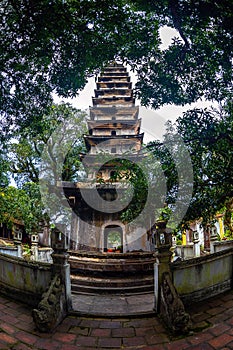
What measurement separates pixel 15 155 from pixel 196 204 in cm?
1533

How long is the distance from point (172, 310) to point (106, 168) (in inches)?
525

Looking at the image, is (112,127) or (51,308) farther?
(112,127)

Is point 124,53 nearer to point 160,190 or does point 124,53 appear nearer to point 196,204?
point 160,190

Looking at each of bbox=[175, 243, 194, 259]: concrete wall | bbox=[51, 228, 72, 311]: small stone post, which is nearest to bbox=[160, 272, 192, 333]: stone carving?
bbox=[51, 228, 72, 311]: small stone post

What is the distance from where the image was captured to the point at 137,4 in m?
5.31

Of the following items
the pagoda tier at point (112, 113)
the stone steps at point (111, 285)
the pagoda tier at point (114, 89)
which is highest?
the pagoda tier at point (114, 89)

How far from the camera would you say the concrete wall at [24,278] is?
16.4 feet

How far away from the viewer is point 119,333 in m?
4.09

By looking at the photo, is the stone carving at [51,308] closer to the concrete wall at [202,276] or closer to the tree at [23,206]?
the concrete wall at [202,276]

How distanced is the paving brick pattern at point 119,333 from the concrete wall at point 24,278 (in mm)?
336

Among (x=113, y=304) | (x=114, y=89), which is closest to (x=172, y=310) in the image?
(x=113, y=304)

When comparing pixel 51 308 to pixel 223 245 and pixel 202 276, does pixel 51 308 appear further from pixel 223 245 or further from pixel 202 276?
pixel 223 245

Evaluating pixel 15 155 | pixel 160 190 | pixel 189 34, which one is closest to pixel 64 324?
pixel 160 190

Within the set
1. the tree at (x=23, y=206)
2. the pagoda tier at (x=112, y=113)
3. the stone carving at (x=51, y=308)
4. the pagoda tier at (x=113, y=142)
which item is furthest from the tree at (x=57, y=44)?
the pagoda tier at (x=112, y=113)
